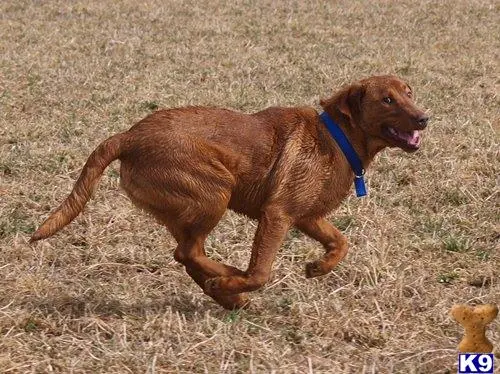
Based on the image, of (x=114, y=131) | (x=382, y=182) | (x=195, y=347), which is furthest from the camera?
(x=114, y=131)

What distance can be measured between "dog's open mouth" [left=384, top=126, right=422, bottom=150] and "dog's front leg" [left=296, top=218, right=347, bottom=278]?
0.62m

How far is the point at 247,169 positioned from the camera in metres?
4.22

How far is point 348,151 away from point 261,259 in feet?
2.61

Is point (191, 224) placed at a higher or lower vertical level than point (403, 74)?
lower

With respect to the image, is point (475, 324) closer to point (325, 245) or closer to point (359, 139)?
point (325, 245)

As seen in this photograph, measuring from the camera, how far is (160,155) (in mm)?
4047

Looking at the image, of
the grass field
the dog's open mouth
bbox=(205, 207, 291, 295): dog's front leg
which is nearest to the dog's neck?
the dog's open mouth

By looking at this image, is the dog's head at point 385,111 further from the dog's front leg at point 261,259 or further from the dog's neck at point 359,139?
the dog's front leg at point 261,259

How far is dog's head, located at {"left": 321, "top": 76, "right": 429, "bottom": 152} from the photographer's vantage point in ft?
14.0

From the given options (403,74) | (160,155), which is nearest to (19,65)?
(403,74)

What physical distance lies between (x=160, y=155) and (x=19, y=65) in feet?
24.4

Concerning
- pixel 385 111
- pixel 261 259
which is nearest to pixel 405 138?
pixel 385 111

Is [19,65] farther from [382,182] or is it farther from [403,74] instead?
[382,182]

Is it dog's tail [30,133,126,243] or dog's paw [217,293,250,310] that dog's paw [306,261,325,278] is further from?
dog's tail [30,133,126,243]
